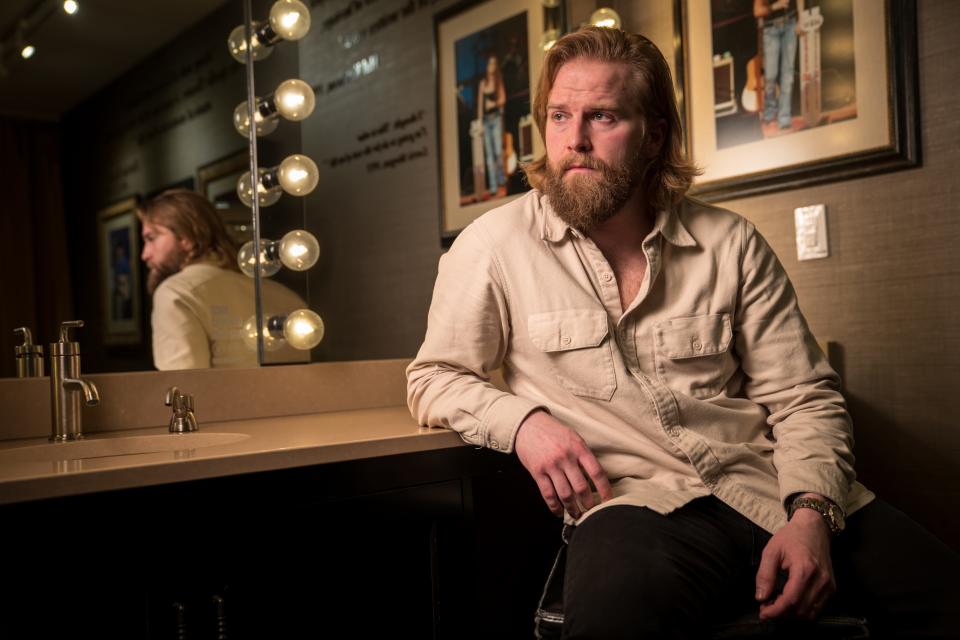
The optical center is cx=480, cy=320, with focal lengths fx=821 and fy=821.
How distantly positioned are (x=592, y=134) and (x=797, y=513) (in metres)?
0.73

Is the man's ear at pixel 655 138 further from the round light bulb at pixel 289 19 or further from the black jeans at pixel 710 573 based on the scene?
the round light bulb at pixel 289 19

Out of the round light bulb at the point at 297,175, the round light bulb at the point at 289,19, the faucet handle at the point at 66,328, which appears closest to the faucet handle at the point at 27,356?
the faucet handle at the point at 66,328

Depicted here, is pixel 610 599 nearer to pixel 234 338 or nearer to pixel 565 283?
pixel 565 283

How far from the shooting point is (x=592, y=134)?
4.91 ft

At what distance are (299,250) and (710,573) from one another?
123cm

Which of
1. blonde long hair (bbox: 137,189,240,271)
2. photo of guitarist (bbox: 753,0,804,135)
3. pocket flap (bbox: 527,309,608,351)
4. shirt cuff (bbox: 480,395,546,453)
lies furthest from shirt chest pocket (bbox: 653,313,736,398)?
blonde long hair (bbox: 137,189,240,271)

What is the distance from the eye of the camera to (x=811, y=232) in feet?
6.39

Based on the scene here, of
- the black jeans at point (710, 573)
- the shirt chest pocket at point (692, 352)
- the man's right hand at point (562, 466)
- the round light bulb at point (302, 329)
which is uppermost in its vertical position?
the round light bulb at point (302, 329)

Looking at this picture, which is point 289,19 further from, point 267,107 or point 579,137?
point 579,137

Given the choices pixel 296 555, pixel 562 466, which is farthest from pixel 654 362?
pixel 296 555

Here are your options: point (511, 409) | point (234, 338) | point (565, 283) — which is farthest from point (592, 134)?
point (234, 338)

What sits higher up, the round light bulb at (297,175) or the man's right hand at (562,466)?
the round light bulb at (297,175)

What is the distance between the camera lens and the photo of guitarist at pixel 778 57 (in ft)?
6.36

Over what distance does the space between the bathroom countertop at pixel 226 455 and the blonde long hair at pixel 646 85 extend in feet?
1.90
